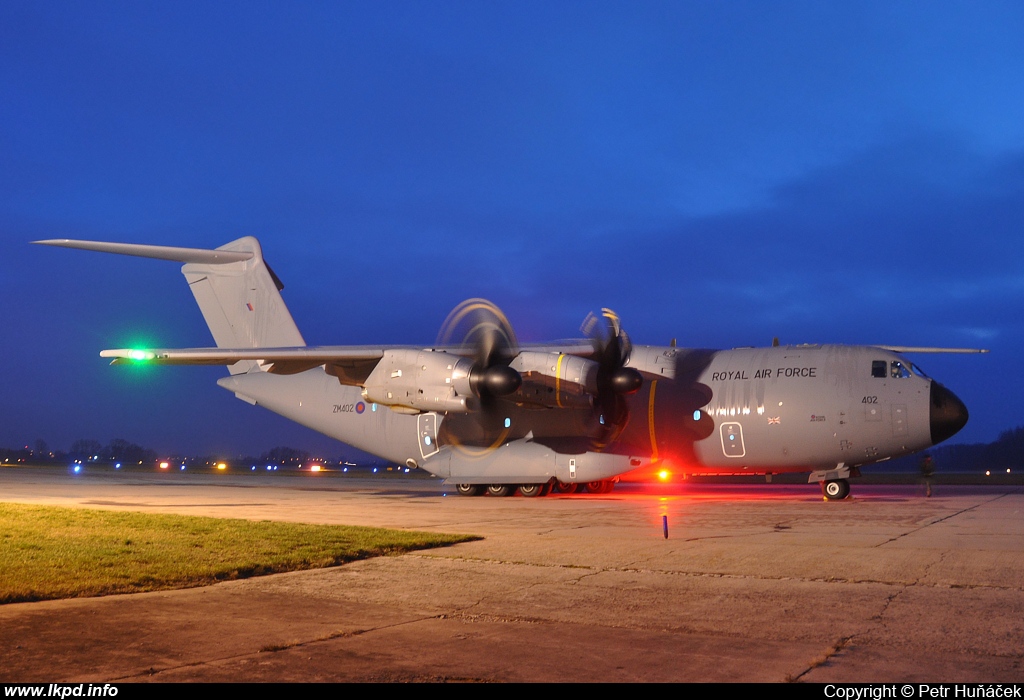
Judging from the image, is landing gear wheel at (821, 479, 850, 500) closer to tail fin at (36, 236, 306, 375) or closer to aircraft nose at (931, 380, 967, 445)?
aircraft nose at (931, 380, 967, 445)

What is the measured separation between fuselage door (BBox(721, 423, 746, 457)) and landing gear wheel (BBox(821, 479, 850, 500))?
6.64 feet

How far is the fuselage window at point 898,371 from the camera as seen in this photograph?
1797 centimetres

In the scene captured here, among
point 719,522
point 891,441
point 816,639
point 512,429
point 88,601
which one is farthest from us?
point 512,429

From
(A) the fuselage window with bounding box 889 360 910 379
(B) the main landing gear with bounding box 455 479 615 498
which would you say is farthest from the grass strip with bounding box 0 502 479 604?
(A) the fuselage window with bounding box 889 360 910 379

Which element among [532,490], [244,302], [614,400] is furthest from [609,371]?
[244,302]

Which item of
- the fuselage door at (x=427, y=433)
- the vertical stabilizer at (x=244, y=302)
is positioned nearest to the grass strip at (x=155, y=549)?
the fuselage door at (x=427, y=433)

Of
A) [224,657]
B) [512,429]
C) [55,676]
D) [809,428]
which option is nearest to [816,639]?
[224,657]

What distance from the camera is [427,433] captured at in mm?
22828

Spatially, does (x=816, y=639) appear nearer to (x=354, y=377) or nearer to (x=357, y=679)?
(x=357, y=679)

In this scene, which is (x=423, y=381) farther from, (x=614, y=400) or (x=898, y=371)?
(x=898, y=371)

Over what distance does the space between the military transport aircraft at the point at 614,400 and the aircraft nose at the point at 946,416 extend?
0.03m

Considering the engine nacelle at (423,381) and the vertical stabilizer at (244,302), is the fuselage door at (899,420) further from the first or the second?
the vertical stabilizer at (244,302)
